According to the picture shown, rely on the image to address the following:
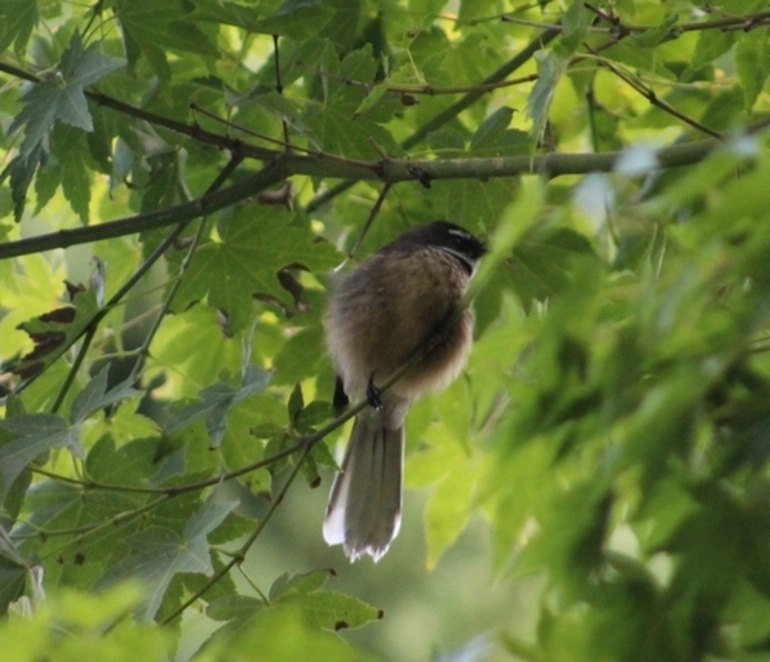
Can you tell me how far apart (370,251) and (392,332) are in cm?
29

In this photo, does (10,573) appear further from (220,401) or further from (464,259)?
(464,259)

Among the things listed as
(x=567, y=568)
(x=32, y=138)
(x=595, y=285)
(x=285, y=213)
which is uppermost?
(x=595, y=285)

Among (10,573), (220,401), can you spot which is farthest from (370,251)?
(10,573)

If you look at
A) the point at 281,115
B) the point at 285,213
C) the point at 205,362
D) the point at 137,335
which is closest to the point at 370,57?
the point at 281,115

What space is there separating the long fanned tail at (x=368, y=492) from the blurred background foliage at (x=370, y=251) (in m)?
0.36

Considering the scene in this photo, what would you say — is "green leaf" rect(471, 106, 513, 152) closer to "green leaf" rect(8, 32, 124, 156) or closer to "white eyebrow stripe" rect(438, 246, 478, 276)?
"white eyebrow stripe" rect(438, 246, 478, 276)

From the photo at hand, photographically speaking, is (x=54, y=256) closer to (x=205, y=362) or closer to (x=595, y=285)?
(x=205, y=362)

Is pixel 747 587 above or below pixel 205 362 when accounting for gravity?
above

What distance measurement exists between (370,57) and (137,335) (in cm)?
761

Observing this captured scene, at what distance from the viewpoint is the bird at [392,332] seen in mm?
3883

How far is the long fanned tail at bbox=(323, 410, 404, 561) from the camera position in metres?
4.08

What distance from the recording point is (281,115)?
9.77 feet

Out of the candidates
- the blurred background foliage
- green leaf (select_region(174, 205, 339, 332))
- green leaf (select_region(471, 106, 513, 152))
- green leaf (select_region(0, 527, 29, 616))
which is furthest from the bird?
green leaf (select_region(0, 527, 29, 616))

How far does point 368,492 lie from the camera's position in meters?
4.16
